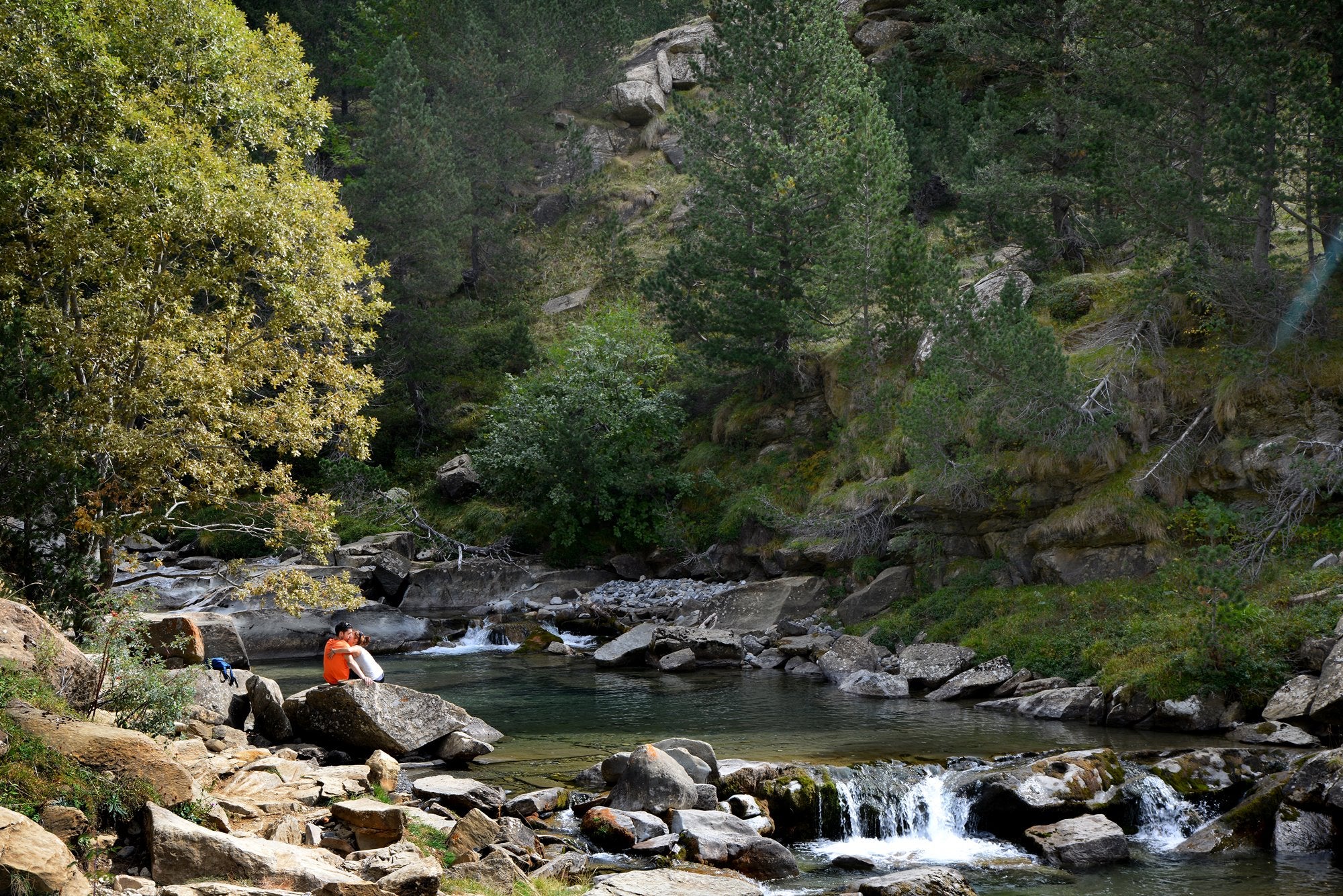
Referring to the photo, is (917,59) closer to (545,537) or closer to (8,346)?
(545,537)

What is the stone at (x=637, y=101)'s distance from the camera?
54125 millimetres

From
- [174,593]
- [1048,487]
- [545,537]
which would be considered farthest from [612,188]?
[1048,487]

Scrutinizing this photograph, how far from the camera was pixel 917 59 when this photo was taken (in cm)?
4431

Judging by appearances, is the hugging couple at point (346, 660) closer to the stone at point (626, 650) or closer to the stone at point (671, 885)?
the stone at point (671, 885)

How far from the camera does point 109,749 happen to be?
8.38 meters

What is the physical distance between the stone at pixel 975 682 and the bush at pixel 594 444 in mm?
13809

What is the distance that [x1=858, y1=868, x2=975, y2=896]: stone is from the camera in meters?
9.97

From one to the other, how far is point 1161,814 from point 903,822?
3.20 meters

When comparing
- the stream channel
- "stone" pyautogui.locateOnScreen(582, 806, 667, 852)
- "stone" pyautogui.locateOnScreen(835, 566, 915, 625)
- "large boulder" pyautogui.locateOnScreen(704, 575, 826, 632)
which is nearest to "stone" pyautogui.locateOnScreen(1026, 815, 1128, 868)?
the stream channel

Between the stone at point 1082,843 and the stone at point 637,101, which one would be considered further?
the stone at point 637,101

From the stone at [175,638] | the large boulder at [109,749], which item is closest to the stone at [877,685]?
the stone at [175,638]

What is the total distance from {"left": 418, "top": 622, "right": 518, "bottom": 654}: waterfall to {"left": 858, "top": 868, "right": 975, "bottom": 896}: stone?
17.8m

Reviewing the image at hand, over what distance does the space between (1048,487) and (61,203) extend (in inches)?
759

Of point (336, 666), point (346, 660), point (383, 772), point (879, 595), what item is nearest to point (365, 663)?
point (346, 660)
